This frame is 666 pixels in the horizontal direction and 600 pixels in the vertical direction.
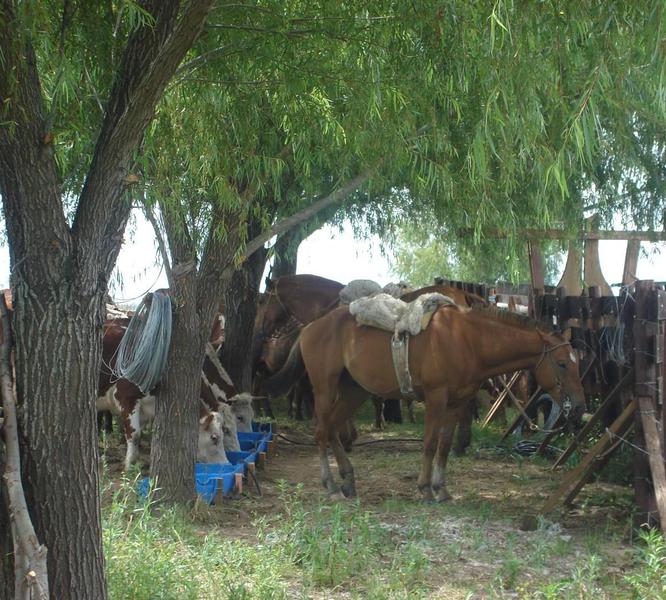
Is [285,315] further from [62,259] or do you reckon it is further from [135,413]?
[62,259]

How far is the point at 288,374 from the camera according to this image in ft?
33.2

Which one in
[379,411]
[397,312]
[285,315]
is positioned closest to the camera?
[397,312]

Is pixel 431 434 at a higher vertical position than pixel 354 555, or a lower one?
higher

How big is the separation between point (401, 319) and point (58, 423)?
4.85 metres

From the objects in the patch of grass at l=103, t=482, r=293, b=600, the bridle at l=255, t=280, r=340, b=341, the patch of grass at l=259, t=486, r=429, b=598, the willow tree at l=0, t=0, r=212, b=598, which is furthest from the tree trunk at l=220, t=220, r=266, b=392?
the willow tree at l=0, t=0, r=212, b=598

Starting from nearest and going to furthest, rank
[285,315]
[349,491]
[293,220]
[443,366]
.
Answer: [293,220]
[443,366]
[349,491]
[285,315]

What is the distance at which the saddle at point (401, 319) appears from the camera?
8.39 metres

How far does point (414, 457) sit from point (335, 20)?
645cm

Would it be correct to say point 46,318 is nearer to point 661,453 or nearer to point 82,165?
point 82,165

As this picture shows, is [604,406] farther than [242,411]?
No

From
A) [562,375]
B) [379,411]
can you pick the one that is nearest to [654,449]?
[562,375]

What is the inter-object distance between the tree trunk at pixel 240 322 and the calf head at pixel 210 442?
10.4 ft

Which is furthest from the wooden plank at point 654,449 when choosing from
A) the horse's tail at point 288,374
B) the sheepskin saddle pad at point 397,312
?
the horse's tail at point 288,374

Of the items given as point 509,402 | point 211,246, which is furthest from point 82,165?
point 509,402
